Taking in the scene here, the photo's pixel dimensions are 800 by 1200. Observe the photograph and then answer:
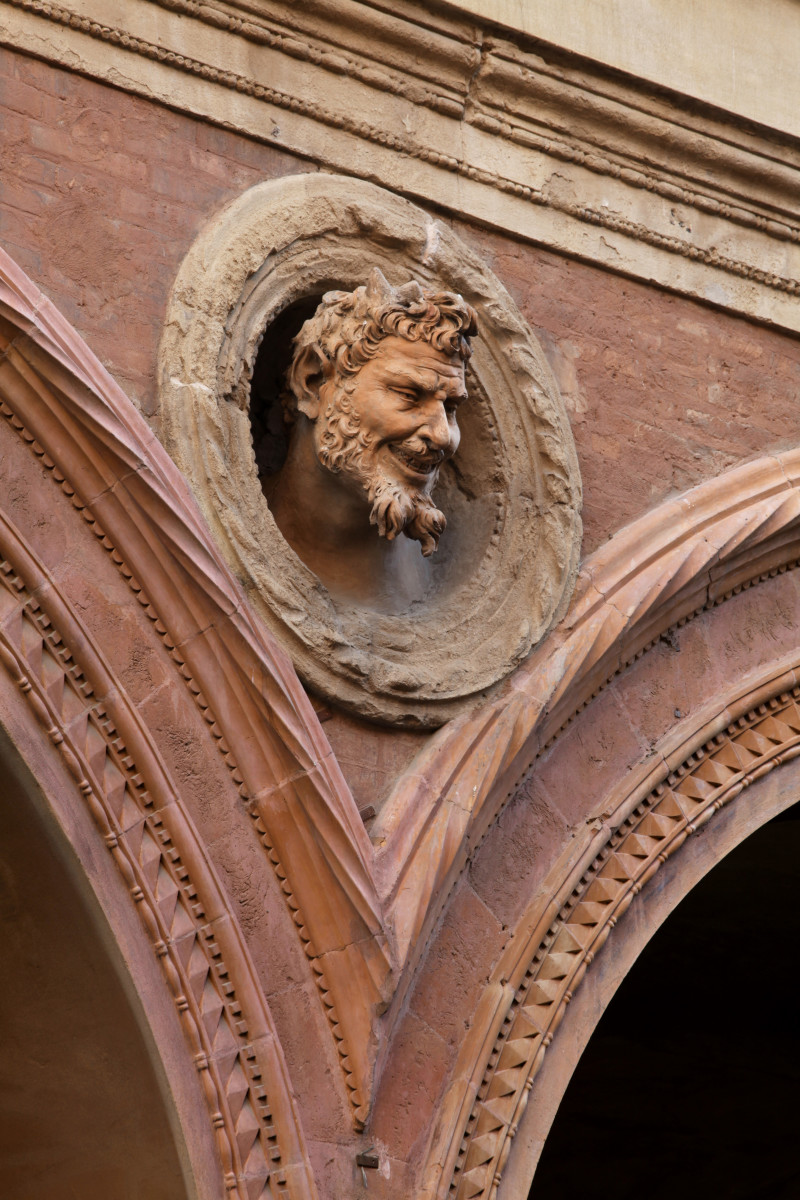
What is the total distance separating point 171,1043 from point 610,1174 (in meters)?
4.61

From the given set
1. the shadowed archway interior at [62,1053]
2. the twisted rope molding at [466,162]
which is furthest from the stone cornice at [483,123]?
the shadowed archway interior at [62,1053]

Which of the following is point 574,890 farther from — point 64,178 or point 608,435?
point 64,178

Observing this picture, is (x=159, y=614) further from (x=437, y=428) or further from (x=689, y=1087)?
(x=689, y=1087)

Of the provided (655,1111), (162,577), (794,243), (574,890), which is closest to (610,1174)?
(655,1111)

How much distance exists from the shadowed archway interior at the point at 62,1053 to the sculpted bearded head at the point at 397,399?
48.6 inches

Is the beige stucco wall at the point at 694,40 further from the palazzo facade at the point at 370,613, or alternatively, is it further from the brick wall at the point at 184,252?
the brick wall at the point at 184,252

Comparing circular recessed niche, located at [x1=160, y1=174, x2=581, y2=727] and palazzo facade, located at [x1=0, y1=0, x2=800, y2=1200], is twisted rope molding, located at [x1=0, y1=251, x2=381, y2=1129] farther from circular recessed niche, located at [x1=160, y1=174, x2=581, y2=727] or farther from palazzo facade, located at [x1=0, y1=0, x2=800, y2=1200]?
circular recessed niche, located at [x1=160, y1=174, x2=581, y2=727]

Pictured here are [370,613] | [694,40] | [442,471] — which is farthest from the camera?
[694,40]

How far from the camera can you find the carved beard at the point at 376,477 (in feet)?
16.5

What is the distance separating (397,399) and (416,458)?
159 mm

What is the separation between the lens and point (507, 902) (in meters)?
5.16

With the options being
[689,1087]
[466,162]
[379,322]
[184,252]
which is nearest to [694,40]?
[466,162]

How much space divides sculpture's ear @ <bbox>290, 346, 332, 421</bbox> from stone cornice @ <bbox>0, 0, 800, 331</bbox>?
61 cm

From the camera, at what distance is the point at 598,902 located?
5242 mm
